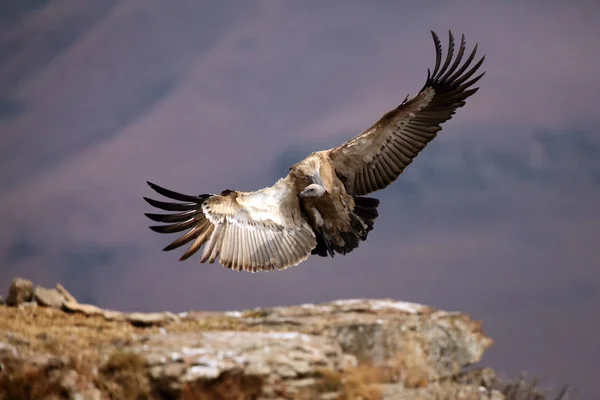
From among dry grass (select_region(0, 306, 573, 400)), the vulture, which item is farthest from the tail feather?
dry grass (select_region(0, 306, 573, 400))

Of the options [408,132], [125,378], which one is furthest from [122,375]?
[408,132]

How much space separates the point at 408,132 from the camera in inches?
467

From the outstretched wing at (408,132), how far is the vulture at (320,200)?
0.01 m

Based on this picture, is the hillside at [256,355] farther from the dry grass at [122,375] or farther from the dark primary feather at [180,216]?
the dark primary feather at [180,216]

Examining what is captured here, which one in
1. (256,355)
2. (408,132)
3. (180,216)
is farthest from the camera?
(408,132)

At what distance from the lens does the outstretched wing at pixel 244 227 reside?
10711 millimetres

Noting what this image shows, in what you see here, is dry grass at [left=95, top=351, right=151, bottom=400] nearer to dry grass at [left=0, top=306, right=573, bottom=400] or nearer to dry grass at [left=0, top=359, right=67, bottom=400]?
dry grass at [left=0, top=306, right=573, bottom=400]

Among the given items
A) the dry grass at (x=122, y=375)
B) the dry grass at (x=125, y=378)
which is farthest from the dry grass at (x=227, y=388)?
the dry grass at (x=125, y=378)

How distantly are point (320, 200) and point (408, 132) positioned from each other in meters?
1.78

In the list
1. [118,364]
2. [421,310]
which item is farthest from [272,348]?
[421,310]

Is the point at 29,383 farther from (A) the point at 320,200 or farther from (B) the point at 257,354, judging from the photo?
(A) the point at 320,200

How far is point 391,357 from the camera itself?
9.22m

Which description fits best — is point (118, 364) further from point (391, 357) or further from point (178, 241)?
point (391, 357)

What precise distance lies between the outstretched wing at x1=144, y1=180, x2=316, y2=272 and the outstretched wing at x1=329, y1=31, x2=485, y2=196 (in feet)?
3.71
